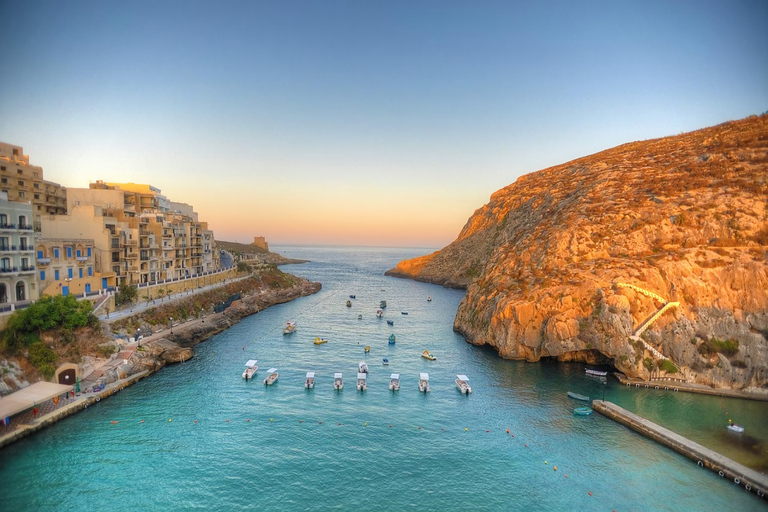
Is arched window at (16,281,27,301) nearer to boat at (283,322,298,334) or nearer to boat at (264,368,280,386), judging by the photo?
boat at (264,368,280,386)

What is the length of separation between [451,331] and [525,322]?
22.6m

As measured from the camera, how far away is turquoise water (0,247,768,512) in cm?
3066

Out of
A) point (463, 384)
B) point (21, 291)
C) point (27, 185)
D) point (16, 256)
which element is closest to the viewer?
point (16, 256)

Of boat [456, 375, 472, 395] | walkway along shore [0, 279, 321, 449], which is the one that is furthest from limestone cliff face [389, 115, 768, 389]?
walkway along shore [0, 279, 321, 449]

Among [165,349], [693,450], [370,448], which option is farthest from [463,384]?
[165,349]

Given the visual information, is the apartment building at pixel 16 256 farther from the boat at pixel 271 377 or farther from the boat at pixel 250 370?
the boat at pixel 271 377

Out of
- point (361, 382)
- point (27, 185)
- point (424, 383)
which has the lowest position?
point (424, 383)

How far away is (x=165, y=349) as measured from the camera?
199ft

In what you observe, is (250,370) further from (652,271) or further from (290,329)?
(652,271)

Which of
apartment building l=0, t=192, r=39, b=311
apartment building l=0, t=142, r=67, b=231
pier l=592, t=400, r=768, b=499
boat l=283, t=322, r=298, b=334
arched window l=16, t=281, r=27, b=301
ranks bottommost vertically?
pier l=592, t=400, r=768, b=499

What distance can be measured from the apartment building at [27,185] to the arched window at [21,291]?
73.8 feet

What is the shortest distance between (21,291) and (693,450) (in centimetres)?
7828

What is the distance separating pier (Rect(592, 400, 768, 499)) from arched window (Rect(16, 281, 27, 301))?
240ft

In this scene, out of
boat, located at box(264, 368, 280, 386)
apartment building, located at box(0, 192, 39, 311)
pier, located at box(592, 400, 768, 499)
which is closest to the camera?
pier, located at box(592, 400, 768, 499)
